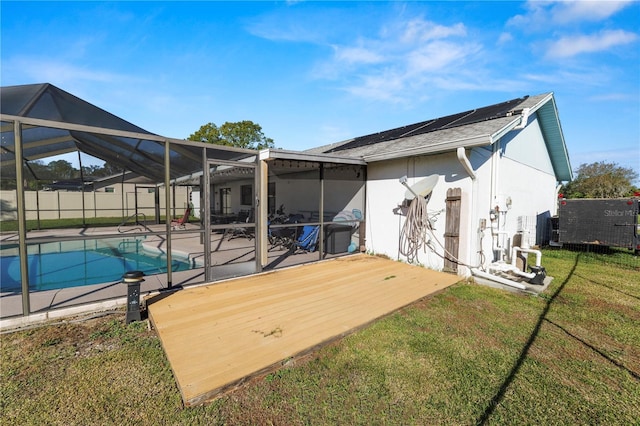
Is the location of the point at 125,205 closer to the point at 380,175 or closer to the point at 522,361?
the point at 380,175

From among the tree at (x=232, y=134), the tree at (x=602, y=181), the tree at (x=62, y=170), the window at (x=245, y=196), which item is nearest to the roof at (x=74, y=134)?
the tree at (x=62, y=170)

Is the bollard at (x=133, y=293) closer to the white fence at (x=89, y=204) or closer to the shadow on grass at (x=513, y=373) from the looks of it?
the shadow on grass at (x=513, y=373)

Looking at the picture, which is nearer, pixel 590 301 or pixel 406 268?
pixel 590 301

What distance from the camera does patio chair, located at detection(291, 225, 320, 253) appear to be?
7.59 m

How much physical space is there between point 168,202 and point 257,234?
1.64 meters

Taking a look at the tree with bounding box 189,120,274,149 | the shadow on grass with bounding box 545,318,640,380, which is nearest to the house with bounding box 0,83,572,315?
the shadow on grass with bounding box 545,318,640,380

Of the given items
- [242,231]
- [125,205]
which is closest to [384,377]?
[242,231]

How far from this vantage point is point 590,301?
438 cm

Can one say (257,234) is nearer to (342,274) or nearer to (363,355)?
(342,274)

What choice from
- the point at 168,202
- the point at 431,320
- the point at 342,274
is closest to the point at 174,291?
the point at 168,202

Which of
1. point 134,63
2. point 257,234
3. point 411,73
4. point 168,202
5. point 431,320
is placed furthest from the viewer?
point 411,73

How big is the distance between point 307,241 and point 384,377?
5339 millimetres

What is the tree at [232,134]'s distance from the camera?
25.6m

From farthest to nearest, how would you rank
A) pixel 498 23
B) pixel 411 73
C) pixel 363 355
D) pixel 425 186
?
pixel 411 73 < pixel 498 23 < pixel 425 186 < pixel 363 355
